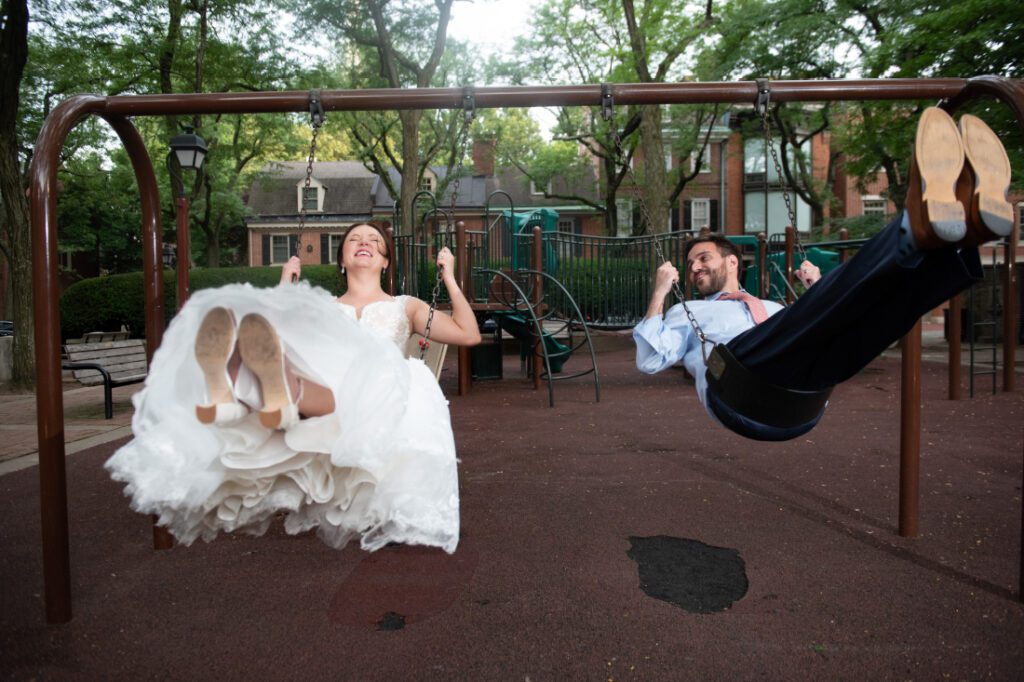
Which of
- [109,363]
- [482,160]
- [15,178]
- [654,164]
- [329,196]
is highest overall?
[482,160]

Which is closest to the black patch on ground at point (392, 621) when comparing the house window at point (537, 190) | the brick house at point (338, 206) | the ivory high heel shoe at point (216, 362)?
the ivory high heel shoe at point (216, 362)

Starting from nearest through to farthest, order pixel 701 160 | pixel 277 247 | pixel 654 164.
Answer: pixel 654 164
pixel 701 160
pixel 277 247

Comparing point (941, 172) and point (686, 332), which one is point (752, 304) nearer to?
point (686, 332)

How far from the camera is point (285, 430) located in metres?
2.28

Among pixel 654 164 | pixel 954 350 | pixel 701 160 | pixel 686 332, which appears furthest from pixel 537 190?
pixel 686 332

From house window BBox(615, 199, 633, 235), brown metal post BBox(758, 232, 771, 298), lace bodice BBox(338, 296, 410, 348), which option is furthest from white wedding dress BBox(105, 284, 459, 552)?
house window BBox(615, 199, 633, 235)

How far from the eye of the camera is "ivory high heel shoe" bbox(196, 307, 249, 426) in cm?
202

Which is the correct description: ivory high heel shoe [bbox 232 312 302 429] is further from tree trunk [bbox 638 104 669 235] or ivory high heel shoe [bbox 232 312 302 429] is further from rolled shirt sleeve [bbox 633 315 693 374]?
tree trunk [bbox 638 104 669 235]

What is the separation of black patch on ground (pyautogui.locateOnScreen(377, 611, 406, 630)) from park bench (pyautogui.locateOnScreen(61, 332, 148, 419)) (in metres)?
6.24

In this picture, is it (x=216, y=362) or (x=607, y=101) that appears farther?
(x=607, y=101)

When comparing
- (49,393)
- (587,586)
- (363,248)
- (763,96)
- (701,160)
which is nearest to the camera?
(49,393)

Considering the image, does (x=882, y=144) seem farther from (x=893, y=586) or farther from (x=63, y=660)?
(x=63, y=660)

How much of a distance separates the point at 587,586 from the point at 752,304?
65.5 inches

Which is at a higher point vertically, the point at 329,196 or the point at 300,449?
the point at 329,196
